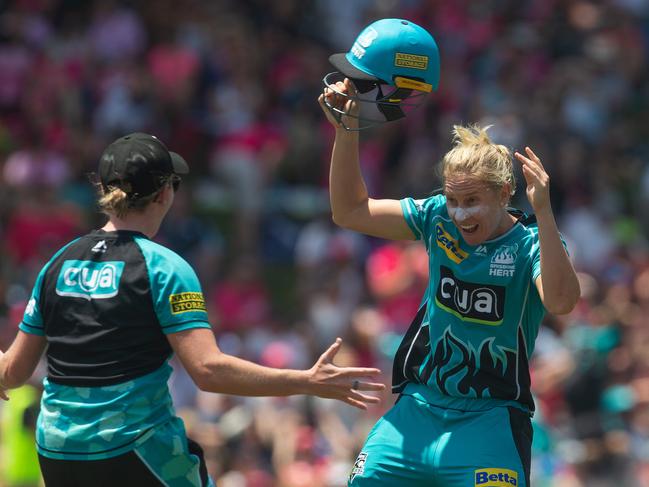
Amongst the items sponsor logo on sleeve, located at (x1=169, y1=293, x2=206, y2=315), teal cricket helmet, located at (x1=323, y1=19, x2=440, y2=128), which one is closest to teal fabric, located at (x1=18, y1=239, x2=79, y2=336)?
sponsor logo on sleeve, located at (x1=169, y1=293, x2=206, y2=315)

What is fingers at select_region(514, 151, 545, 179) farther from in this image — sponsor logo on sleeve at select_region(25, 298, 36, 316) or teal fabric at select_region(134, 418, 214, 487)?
sponsor logo on sleeve at select_region(25, 298, 36, 316)

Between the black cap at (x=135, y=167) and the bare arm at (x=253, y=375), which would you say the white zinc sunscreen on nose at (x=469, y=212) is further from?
the black cap at (x=135, y=167)

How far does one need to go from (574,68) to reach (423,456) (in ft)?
32.5

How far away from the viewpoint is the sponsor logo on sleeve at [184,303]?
14.0 ft

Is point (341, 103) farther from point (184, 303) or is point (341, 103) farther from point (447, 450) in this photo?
point (447, 450)

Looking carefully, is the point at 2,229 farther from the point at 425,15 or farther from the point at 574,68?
the point at 574,68

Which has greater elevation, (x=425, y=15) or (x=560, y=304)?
(x=560, y=304)

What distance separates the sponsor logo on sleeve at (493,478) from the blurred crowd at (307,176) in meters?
4.49

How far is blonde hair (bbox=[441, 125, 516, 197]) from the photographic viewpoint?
181 inches

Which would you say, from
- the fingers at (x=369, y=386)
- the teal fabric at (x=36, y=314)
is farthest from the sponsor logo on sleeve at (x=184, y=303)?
the fingers at (x=369, y=386)

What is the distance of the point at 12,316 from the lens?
9.45 meters

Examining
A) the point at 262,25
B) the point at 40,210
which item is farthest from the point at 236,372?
the point at 262,25

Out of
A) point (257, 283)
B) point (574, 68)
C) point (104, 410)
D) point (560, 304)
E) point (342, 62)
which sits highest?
point (342, 62)

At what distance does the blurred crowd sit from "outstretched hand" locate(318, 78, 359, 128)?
451 cm
